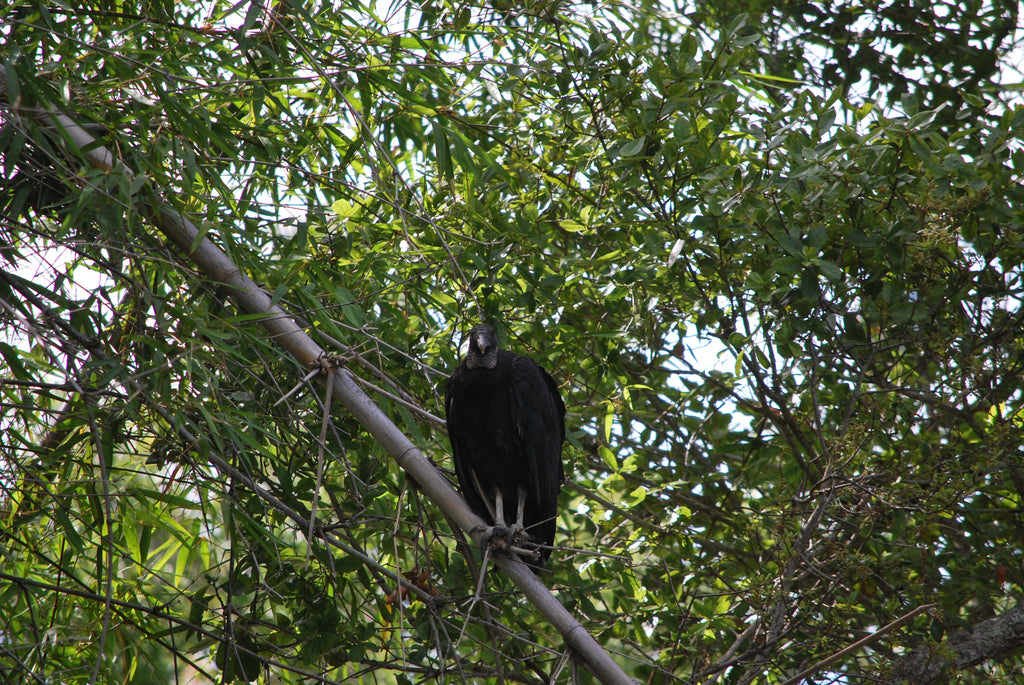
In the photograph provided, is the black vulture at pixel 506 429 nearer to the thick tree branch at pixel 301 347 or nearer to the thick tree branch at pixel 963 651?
the thick tree branch at pixel 301 347

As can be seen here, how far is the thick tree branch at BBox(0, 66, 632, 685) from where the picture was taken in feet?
6.31

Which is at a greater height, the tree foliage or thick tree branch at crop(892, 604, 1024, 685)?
the tree foliage

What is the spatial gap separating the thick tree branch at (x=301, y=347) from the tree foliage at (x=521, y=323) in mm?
56

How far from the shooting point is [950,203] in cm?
266

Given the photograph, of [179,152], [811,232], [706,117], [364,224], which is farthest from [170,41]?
[811,232]

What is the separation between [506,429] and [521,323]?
527 millimetres

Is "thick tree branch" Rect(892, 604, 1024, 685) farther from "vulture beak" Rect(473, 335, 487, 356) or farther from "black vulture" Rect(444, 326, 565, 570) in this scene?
"vulture beak" Rect(473, 335, 487, 356)

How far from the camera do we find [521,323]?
129 inches

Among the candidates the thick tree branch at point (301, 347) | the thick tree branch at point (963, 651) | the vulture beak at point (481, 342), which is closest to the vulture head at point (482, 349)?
the vulture beak at point (481, 342)

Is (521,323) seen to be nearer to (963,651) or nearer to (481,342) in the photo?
(481,342)

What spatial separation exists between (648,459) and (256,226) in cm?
207

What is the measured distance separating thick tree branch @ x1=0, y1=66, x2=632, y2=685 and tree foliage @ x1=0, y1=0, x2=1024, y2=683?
6 centimetres

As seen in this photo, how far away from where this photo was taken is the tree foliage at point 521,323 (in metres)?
2.14

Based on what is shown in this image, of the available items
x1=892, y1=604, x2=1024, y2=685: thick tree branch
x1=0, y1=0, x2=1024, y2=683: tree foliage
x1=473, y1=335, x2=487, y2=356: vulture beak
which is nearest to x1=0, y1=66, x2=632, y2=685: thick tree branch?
x1=0, y1=0, x2=1024, y2=683: tree foliage
